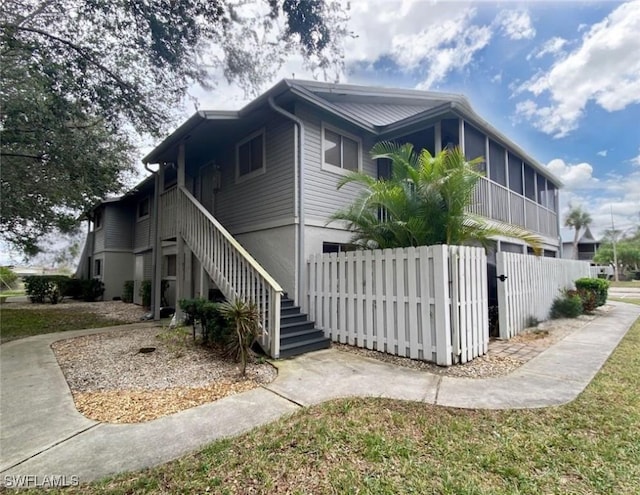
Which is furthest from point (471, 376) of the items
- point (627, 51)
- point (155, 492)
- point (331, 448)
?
point (627, 51)

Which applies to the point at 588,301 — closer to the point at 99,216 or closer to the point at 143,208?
the point at 143,208

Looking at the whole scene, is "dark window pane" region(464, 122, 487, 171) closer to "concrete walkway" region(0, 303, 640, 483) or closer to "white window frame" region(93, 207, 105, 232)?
"concrete walkway" region(0, 303, 640, 483)

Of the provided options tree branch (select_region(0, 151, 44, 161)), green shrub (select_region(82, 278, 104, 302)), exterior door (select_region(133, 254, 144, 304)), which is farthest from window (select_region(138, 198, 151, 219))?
tree branch (select_region(0, 151, 44, 161))

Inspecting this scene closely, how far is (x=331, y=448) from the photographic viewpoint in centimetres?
286

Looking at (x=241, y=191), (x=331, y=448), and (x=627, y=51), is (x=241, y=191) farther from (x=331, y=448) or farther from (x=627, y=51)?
(x=627, y=51)

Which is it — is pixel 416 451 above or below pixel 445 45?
below

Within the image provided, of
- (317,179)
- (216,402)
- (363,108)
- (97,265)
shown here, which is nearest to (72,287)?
(97,265)

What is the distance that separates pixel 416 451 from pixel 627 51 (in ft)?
48.1

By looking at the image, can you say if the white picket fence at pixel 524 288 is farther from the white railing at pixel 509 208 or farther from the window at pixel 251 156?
the window at pixel 251 156

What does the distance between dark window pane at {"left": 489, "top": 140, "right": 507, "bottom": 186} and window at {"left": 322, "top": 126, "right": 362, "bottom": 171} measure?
15.0 ft

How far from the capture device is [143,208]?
1741 centimetres

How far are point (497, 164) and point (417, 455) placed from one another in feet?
35.9

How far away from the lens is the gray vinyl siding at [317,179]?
810 cm

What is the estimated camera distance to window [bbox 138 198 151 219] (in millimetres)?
16837
